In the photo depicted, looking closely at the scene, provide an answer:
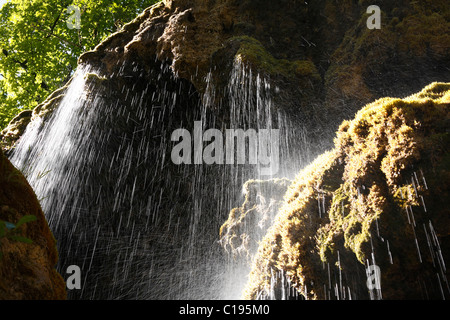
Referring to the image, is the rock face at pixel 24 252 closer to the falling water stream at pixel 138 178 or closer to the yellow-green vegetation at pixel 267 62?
the falling water stream at pixel 138 178

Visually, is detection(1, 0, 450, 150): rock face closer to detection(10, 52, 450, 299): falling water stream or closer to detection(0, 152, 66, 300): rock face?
detection(10, 52, 450, 299): falling water stream

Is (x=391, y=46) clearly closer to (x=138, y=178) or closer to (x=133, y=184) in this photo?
(x=138, y=178)

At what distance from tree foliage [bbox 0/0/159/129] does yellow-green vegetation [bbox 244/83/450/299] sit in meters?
12.0

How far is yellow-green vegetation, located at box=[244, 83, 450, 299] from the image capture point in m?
2.35

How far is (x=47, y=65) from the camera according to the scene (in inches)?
500

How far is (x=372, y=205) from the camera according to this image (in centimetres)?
262

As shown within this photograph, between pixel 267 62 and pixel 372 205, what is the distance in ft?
13.7

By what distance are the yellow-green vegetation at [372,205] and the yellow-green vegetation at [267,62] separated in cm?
300

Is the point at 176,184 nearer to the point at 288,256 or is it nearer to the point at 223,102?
the point at 223,102

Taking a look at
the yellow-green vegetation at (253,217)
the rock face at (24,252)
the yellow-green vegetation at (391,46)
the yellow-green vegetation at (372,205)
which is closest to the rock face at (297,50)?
the yellow-green vegetation at (391,46)

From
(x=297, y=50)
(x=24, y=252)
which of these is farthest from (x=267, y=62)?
(x=24, y=252)

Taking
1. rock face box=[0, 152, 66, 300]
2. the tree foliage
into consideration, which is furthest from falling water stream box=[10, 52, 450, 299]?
the tree foliage

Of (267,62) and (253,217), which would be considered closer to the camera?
(253,217)

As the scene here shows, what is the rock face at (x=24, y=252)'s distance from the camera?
1.88 metres
